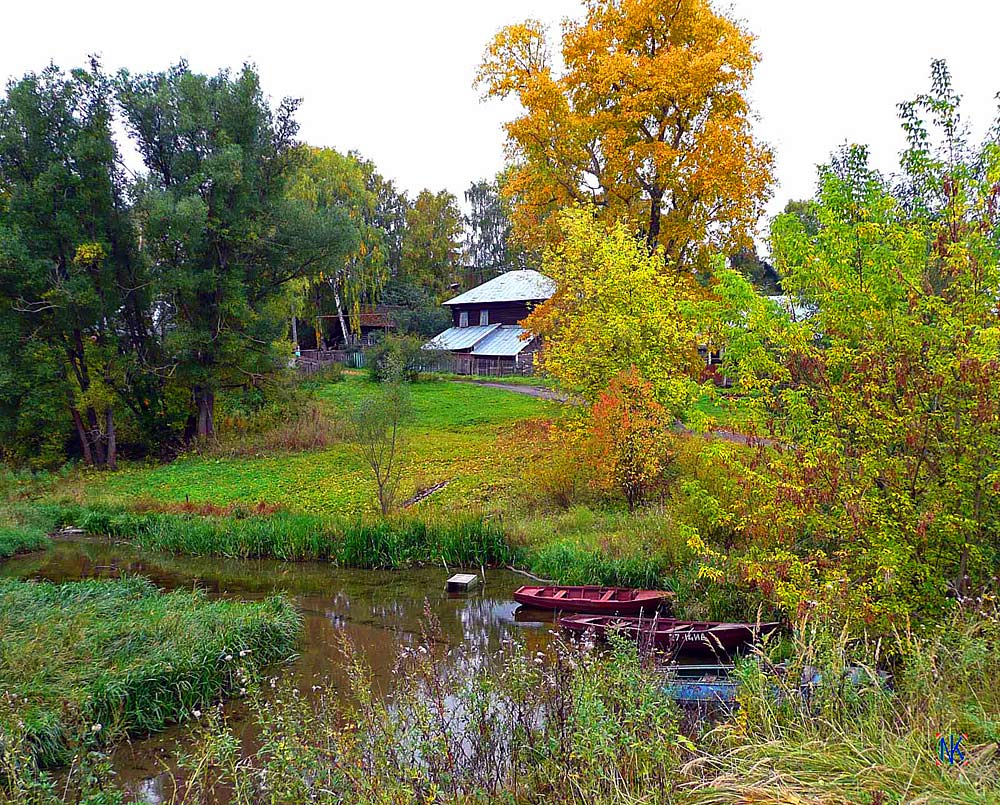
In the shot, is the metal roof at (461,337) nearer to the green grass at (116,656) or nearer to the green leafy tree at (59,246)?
the green leafy tree at (59,246)

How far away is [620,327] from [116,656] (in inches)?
467

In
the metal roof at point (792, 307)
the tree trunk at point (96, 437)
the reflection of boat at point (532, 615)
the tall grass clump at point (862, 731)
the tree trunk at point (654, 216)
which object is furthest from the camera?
the tree trunk at point (96, 437)

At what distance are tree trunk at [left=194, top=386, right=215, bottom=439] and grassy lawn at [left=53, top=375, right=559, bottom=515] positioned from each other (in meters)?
1.72

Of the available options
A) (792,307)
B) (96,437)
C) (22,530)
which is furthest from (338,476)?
(792,307)

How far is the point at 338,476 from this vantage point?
21.9 metres

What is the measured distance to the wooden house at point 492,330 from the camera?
45.7 m

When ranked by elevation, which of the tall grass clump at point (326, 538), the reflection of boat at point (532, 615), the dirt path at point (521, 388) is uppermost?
the dirt path at point (521, 388)

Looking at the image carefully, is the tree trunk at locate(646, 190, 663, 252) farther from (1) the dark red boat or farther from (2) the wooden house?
(2) the wooden house

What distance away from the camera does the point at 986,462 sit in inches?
233

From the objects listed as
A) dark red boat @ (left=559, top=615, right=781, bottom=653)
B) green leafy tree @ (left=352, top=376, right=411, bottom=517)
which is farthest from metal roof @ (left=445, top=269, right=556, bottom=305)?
dark red boat @ (left=559, top=615, right=781, bottom=653)

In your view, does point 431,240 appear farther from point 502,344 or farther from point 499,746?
point 499,746

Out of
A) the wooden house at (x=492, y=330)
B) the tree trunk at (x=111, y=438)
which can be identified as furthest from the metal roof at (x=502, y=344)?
the tree trunk at (x=111, y=438)

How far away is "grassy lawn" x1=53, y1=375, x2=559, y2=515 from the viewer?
18.8 m

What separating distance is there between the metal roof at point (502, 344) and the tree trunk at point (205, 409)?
2170 centimetres
